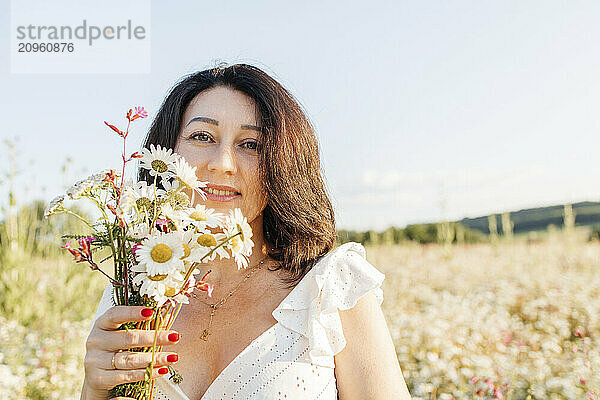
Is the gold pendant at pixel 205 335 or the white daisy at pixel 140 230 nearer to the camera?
the white daisy at pixel 140 230

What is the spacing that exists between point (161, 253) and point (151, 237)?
0.04 metres

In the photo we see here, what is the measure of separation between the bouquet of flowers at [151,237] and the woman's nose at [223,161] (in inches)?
16.6

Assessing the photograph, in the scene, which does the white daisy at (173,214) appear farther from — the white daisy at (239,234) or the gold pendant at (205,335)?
the gold pendant at (205,335)

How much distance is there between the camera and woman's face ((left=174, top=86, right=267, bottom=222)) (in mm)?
1702

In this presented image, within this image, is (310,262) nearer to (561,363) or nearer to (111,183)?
(111,183)

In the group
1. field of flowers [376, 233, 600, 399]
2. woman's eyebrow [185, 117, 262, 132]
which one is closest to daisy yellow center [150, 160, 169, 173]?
woman's eyebrow [185, 117, 262, 132]

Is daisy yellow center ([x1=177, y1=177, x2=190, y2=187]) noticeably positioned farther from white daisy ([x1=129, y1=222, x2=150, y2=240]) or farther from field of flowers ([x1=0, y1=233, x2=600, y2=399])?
field of flowers ([x1=0, y1=233, x2=600, y2=399])

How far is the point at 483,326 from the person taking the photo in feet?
13.5

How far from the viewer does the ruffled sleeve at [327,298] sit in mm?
1603

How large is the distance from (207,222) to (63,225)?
16.0 ft

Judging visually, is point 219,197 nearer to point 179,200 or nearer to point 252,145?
point 252,145

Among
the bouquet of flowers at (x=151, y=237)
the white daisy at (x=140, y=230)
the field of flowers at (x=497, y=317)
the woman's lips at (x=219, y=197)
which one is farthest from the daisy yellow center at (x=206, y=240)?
the field of flowers at (x=497, y=317)

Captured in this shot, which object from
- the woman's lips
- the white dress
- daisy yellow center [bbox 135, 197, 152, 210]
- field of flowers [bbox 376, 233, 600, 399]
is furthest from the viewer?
field of flowers [bbox 376, 233, 600, 399]

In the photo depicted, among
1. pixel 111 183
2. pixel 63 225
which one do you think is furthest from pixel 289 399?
pixel 63 225
